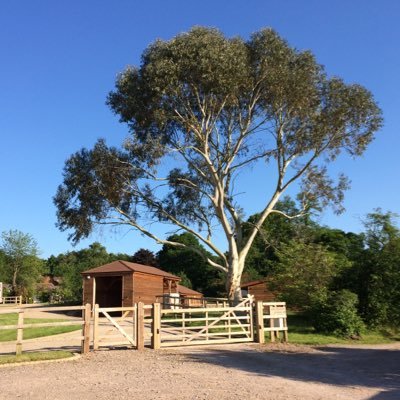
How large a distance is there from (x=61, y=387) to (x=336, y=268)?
57.9 feet

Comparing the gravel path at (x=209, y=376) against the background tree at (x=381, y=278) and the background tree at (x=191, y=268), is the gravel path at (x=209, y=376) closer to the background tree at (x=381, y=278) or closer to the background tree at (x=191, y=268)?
the background tree at (x=381, y=278)

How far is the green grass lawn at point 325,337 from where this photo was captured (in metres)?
16.0

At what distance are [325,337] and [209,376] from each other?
30.4 feet

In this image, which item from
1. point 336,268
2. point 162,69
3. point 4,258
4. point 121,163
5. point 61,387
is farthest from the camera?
point 4,258

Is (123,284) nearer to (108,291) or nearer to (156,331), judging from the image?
(108,291)

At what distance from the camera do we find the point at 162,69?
58.2 ft

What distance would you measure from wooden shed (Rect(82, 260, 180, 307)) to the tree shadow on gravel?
1579cm

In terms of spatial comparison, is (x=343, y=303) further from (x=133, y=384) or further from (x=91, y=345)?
(x=133, y=384)

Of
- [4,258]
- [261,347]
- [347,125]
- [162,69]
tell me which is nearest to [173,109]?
[162,69]

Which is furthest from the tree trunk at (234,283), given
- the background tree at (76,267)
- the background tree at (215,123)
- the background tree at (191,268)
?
the background tree at (191,268)

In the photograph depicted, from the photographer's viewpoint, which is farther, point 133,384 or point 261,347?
point 261,347

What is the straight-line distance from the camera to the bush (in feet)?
57.3

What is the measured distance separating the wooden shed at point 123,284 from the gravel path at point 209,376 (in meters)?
16.0

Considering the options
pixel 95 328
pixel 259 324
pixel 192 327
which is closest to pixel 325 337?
pixel 259 324
